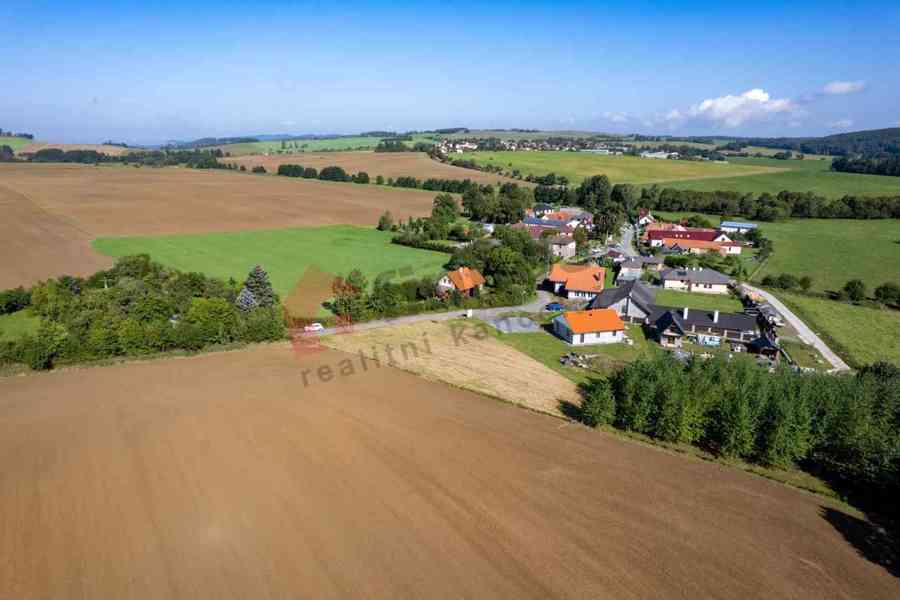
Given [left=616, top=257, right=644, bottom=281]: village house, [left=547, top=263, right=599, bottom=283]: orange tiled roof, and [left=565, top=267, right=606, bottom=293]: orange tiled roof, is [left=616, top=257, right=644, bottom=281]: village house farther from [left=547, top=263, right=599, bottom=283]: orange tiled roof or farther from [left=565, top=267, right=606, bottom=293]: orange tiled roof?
[left=565, top=267, right=606, bottom=293]: orange tiled roof

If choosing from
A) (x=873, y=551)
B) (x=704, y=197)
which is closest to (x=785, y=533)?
(x=873, y=551)

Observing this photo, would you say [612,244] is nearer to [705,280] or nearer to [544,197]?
[705,280]

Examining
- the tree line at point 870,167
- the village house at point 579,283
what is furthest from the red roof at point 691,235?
the tree line at point 870,167

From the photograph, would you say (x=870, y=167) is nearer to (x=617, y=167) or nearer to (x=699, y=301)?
(x=617, y=167)

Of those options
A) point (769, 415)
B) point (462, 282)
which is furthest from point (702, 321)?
point (462, 282)

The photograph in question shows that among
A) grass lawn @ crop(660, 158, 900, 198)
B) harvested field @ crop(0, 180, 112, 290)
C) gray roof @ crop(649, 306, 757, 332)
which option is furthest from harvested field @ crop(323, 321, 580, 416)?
grass lawn @ crop(660, 158, 900, 198)

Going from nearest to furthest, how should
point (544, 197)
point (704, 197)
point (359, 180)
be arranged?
point (704, 197), point (544, 197), point (359, 180)
